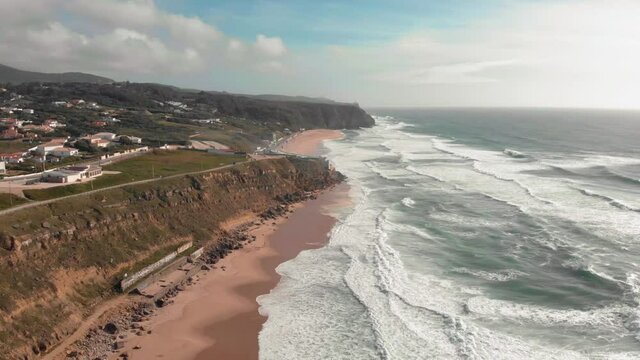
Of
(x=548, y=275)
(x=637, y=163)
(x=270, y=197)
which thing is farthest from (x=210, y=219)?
(x=637, y=163)

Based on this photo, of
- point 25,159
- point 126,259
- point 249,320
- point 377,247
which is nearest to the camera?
point 249,320

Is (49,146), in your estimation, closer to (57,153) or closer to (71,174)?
(57,153)

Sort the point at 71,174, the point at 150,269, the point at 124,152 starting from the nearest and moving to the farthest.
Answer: the point at 150,269 < the point at 71,174 < the point at 124,152

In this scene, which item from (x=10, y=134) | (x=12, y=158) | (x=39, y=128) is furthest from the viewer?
(x=39, y=128)

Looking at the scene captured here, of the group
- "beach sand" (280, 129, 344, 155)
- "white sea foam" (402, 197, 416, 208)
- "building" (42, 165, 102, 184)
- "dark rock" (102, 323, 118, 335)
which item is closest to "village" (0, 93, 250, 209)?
"building" (42, 165, 102, 184)

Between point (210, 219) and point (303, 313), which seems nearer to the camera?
point (303, 313)

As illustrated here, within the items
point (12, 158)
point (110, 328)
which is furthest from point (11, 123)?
point (110, 328)

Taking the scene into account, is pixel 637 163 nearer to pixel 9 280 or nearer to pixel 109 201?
pixel 109 201
